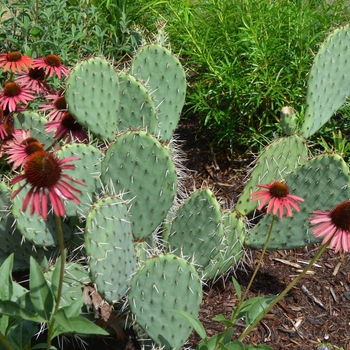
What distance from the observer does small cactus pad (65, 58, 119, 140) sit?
263 cm

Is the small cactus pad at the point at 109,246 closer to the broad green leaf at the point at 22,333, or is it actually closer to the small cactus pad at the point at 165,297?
the small cactus pad at the point at 165,297

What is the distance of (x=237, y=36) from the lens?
352cm

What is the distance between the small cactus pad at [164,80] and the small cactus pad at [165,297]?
3.48 feet

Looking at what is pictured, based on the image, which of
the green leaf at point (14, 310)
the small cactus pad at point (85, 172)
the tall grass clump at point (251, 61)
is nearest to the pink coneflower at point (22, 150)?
the small cactus pad at point (85, 172)

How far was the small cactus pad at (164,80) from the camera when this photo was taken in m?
2.98

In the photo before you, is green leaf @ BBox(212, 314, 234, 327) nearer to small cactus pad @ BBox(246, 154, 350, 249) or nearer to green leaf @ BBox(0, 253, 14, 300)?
green leaf @ BBox(0, 253, 14, 300)

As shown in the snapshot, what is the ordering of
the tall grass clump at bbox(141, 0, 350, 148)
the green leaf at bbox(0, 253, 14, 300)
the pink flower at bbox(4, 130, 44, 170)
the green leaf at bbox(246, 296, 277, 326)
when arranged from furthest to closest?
the tall grass clump at bbox(141, 0, 350, 148)
the pink flower at bbox(4, 130, 44, 170)
the green leaf at bbox(246, 296, 277, 326)
the green leaf at bbox(0, 253, 14, 300)

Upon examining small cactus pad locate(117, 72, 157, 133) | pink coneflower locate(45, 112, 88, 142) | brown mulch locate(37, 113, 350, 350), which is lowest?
brown mulch locate(37, 113, 350, 350)

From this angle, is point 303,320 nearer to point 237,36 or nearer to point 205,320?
point 205,320

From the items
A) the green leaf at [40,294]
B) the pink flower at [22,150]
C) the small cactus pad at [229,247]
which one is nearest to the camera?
the green leaf at [40,294]

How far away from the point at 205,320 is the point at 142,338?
0.40 m

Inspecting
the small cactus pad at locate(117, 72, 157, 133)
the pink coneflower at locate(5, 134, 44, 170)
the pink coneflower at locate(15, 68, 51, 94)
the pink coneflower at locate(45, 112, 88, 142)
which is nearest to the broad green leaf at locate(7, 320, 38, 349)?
the pink coneflower at locate(5, 134, 44, 170)

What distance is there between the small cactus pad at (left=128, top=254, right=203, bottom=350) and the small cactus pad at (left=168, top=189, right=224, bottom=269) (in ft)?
0.84

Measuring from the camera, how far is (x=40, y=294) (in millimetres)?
1769
